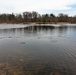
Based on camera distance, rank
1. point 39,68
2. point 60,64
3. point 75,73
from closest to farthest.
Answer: point 75,73, point 39,68, point 60,64

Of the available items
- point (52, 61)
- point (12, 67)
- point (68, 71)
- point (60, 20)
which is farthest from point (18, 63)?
point (60, 20)

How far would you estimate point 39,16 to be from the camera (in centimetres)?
12900

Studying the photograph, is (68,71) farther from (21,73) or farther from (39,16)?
(39,16)

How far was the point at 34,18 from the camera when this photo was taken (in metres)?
127

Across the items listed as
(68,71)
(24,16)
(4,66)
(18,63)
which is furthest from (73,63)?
(24,16)

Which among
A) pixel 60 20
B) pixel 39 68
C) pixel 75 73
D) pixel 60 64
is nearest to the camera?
pixel 75 73

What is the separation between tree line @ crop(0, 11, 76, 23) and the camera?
121 metres

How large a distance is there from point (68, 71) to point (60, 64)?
4.33 feet

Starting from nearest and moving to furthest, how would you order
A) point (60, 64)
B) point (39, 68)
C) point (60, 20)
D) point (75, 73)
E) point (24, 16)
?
point (75, 73) < point (39, 68) < point (60, 64) < point (60, 20) < point (24, 16)

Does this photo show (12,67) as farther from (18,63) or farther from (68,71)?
(68,71)

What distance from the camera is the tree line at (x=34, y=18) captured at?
12081 centimetres

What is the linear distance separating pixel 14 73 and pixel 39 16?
122811mm

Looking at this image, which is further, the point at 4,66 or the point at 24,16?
the point at 24,16

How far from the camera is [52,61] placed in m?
10.2
